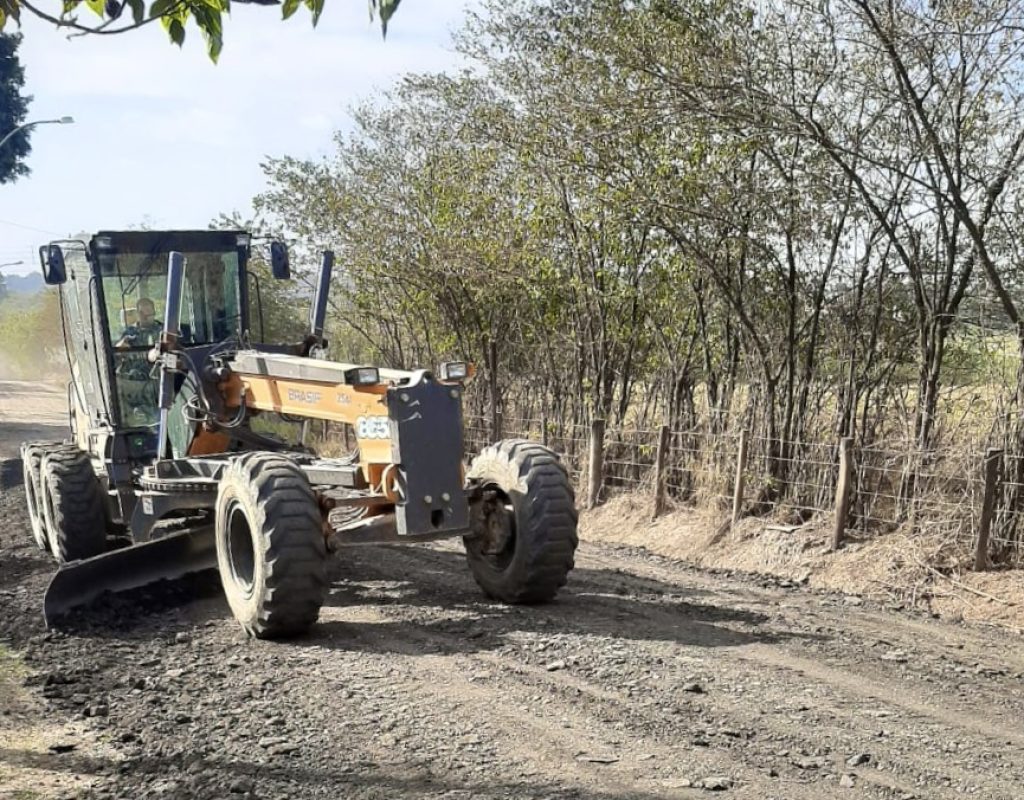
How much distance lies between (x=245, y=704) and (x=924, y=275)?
22.8ft

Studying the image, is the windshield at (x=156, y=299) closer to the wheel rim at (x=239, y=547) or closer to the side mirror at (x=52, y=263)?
the side mirror at (x=52, y=263)

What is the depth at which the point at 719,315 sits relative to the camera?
12.8 metres

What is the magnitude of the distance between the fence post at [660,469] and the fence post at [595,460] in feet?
3.83

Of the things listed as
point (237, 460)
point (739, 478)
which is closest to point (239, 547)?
point (237, 460)

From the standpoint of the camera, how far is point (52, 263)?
30.8ft

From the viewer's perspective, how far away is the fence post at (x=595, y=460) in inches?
546

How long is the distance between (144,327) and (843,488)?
6088mm

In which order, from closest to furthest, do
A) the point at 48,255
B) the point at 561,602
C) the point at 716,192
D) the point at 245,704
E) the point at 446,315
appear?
A: 1. the point at 245,704
2. the point at 561,602
3. the point at 48,255
4. the point at 716,192
5. the point at 446,315

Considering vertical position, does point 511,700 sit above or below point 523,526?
below

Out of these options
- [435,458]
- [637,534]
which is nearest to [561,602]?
[435,458]

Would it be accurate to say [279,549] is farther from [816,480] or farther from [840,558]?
[816,480]

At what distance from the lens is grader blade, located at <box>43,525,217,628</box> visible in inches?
318

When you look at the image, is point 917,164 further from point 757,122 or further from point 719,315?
point 719,315

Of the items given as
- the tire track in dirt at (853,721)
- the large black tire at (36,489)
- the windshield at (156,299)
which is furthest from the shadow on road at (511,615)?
the large black tire at (36,489)
